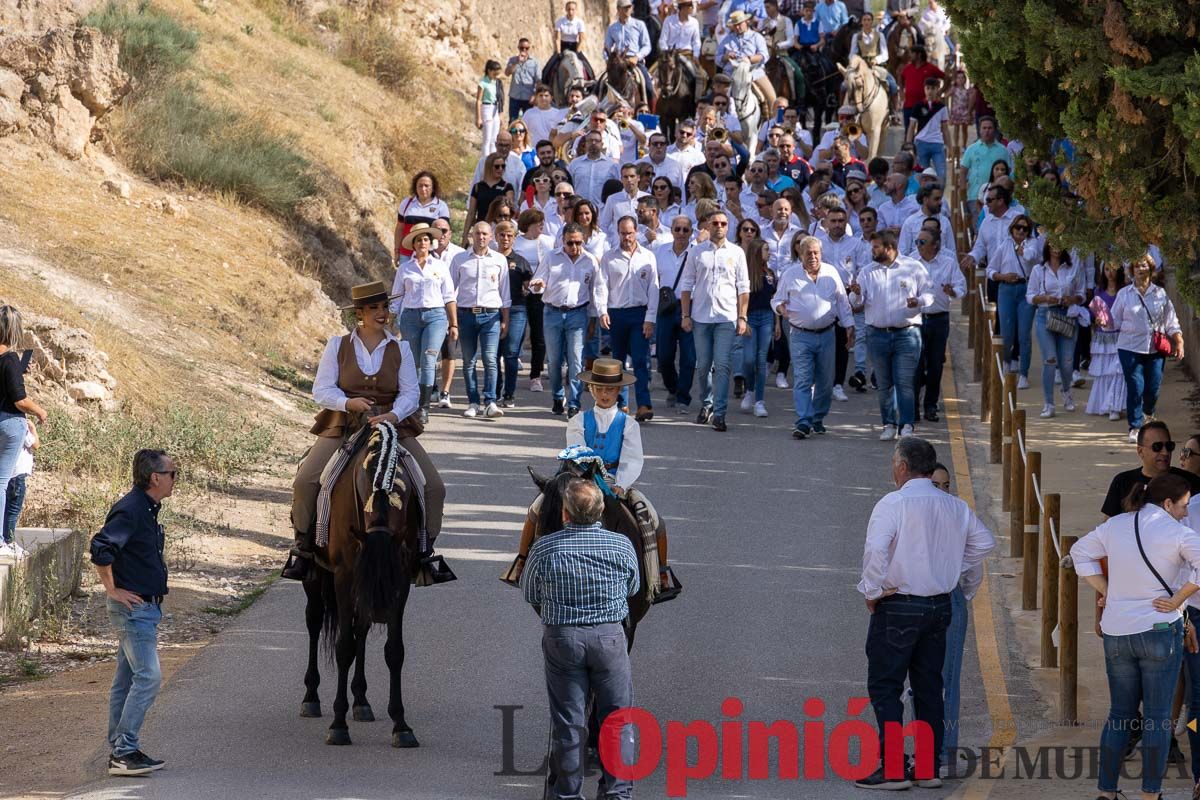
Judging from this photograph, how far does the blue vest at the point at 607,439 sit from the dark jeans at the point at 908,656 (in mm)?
2031

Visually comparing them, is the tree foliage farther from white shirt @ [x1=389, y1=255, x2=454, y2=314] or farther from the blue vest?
white shirt @ [x1=389, y1=255, x2=454, y2=314]

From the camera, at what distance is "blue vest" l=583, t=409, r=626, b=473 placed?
10.7 metres

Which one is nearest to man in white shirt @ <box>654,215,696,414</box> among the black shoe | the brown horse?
the brown horse

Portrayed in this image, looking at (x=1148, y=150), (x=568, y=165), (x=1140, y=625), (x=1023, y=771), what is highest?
(x=568, y=165)

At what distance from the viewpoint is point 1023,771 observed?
9875 millimetres

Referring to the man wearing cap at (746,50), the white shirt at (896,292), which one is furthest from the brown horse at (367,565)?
the man wearing cap at (746,50)

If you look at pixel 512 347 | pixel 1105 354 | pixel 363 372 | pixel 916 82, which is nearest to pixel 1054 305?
pixel 1105 354

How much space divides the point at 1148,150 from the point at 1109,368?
8.22 m

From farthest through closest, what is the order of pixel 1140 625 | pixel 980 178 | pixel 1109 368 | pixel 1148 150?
pixel 980 178
pixel 1109 368
pixel 1148 150
pixel 1140 625

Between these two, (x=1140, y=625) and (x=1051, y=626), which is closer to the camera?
(x=1140, y=625)

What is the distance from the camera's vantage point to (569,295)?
61.3ft

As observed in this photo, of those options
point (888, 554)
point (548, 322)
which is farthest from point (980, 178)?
point (888, 554)

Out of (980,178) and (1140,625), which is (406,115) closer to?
(980,178)

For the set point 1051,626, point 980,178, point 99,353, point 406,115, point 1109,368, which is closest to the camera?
point 1051,626
